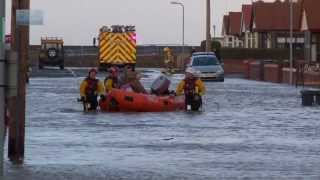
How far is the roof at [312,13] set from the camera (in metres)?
71.6

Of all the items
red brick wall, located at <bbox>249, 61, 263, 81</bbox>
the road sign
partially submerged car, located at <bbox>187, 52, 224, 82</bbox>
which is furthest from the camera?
red brick wall, located at <bbox>249, 61, 263, 81</bbox>

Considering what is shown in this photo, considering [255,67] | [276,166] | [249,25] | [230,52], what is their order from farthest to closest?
[249,25], [230,52], [255,67], [276,166]

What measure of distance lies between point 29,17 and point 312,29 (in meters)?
57.8

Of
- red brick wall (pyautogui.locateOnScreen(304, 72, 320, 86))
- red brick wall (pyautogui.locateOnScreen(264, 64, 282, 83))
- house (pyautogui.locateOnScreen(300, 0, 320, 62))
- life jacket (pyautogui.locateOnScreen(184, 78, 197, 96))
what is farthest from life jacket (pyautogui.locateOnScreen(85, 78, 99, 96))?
house (pyautogui.locateOnScreen(300, 0, 320, 62))

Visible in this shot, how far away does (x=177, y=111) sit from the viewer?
2988 centimetres

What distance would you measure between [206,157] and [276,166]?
5.33 feet

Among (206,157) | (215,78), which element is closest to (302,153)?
(206,157)

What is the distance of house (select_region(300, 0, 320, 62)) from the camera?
71.4 meters

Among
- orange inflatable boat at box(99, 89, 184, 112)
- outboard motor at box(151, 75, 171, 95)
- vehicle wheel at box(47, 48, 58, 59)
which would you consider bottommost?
orange inflatable boat at box(99, 89, 184, 112)

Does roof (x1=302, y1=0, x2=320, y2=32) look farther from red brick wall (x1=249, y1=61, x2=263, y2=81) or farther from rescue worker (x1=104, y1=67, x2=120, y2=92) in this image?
rescue worker (x1=104, y1=67, x2=120, y2=92)

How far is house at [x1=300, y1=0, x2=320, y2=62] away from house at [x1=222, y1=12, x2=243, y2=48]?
50.9 m

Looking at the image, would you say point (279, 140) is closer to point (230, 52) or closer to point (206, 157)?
point (206, 157)

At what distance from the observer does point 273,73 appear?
202 feet

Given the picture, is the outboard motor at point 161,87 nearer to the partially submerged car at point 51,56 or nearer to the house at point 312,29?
the house at point 312,29
